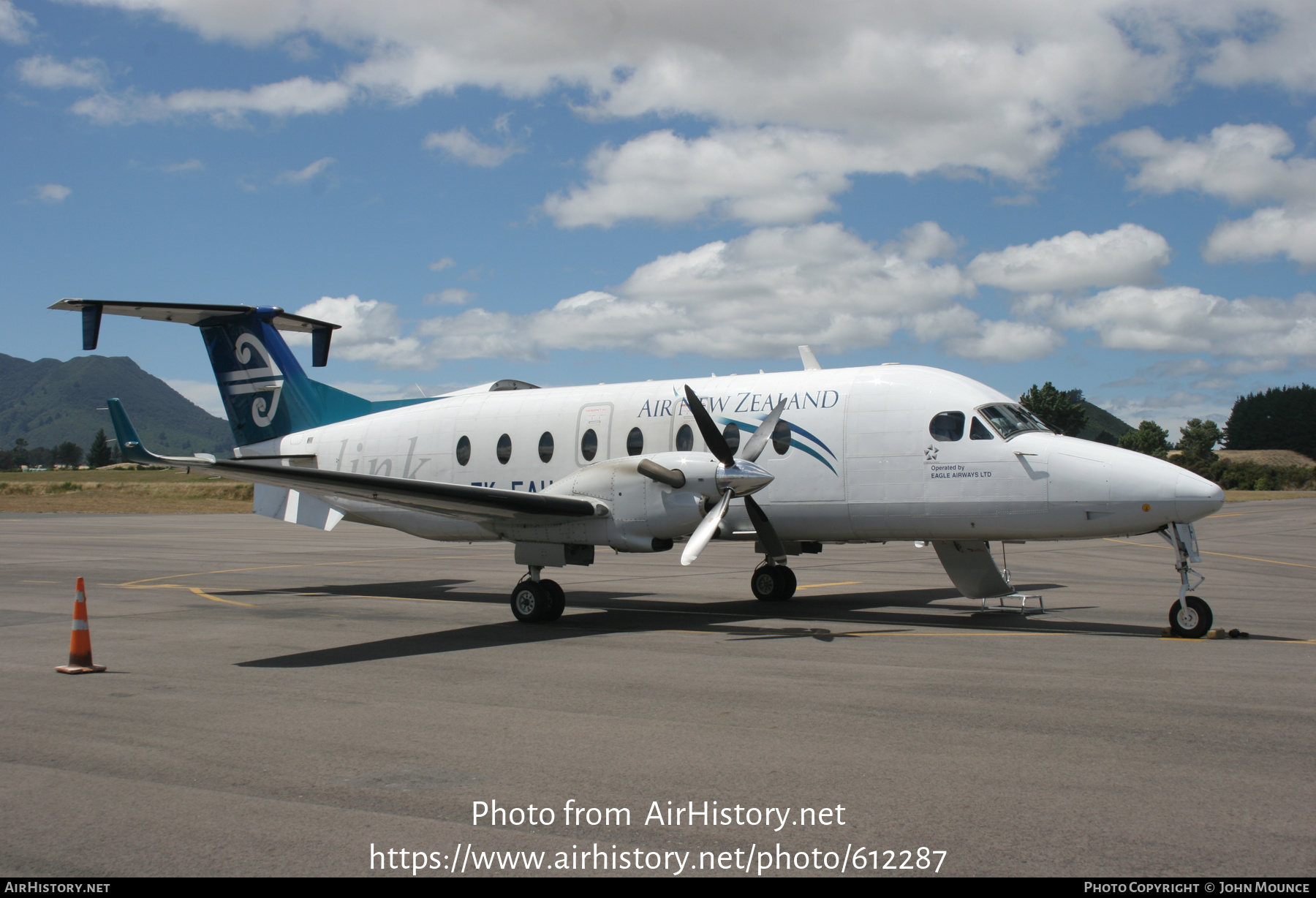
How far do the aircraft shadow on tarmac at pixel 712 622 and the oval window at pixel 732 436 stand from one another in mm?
2602

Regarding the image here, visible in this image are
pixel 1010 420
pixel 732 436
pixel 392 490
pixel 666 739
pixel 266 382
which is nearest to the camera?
pixel 666 739

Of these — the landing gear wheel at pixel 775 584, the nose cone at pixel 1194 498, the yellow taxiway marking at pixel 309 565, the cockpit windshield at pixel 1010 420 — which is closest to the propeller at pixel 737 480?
the landing gear wheel at pixel 775 584

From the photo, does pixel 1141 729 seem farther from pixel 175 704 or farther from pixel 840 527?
pixel 175 704

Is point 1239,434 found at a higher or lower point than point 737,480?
higher

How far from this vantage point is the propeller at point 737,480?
12.2 m

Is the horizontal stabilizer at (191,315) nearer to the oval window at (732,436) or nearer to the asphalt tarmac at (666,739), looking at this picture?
the asphalt tarmac at (666,739)

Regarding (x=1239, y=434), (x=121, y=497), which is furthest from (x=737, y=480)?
(x=1239, y=434)

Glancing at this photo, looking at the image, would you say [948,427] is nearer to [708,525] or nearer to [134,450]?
[708,525]

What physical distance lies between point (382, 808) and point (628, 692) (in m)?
3.46

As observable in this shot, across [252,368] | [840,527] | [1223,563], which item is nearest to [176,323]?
[252,368]

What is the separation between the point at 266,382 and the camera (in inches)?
731

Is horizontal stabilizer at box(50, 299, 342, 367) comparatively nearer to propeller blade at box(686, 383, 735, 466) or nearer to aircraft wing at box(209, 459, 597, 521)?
aircraft wing at box(209, 459, 597, 521)

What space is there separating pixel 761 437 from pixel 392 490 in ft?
16.7

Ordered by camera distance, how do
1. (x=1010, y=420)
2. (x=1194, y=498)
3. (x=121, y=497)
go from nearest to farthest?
(x=1194, y=498) < (x=1010, y=420) < (x=121, y=497)
